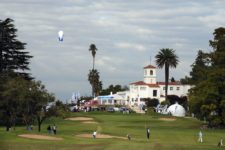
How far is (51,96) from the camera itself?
80.8 meters

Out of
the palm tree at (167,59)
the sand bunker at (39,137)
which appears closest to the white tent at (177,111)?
the palm tree at (167,59)

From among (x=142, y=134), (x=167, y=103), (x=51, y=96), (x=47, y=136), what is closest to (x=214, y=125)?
(x=142, y=134)

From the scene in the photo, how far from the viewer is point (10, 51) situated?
10456 cm

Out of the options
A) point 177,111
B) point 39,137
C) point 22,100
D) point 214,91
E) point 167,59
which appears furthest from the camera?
point 167,59

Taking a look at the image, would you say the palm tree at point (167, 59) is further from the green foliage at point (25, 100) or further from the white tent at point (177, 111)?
the green foliage at point (25, 100)

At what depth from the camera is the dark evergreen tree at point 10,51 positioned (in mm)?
103562

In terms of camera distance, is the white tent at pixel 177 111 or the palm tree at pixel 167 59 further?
the palm tree at pixel 167 59

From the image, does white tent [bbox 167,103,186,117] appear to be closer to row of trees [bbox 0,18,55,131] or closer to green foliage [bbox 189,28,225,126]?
green foliage [bbox 189,28,225,126]

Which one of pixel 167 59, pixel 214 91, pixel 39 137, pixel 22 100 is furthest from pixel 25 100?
pixel 167 59

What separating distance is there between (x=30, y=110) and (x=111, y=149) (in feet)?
107

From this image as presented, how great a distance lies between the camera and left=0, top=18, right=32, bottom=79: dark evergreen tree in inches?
4077

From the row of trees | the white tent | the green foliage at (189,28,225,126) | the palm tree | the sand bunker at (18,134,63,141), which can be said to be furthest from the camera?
the palm tree

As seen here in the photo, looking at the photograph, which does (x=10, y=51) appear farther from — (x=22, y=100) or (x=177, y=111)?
(x=177, y=111)

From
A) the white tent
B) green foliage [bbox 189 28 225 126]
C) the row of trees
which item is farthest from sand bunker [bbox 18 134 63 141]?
the white tent
